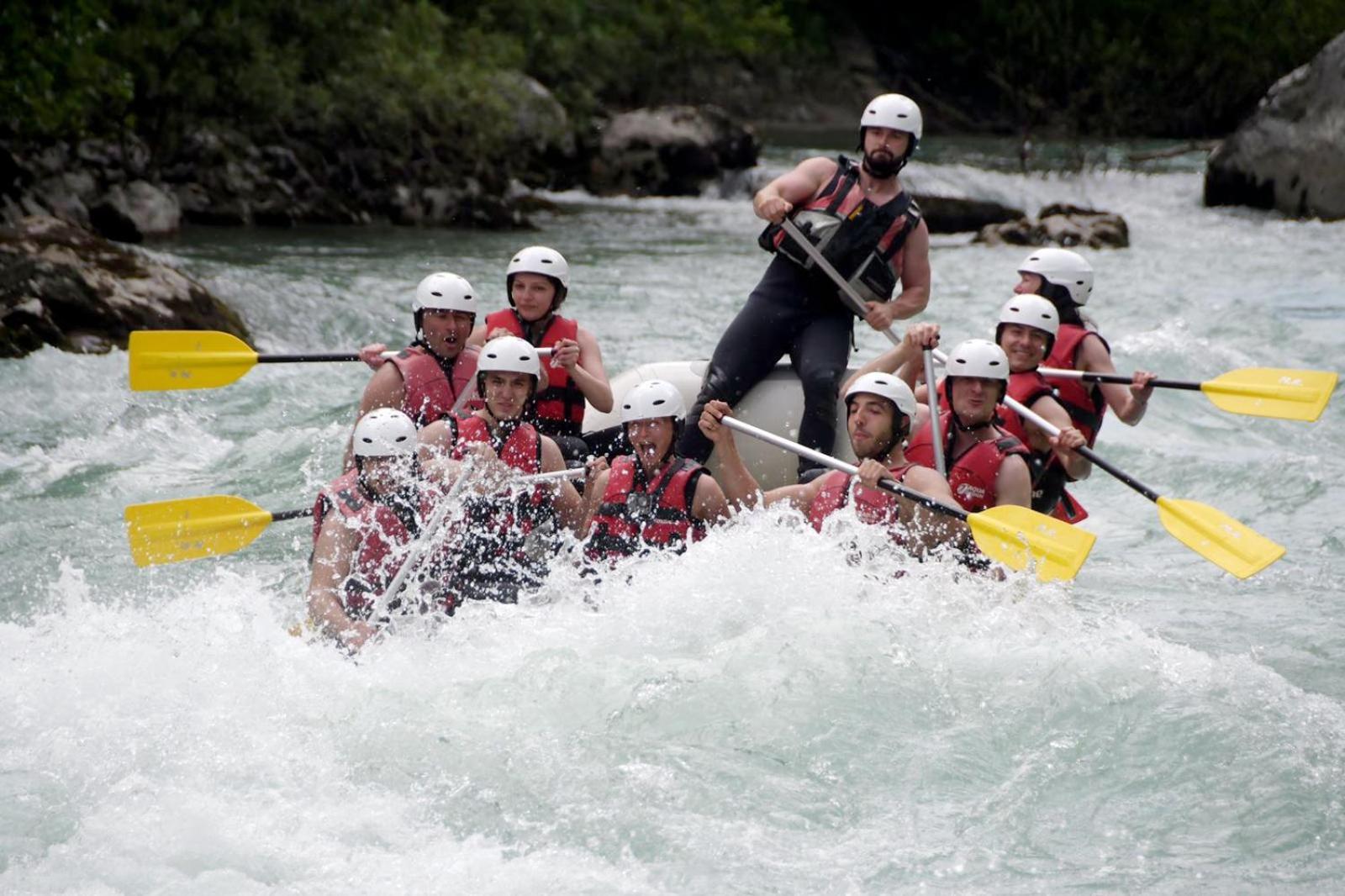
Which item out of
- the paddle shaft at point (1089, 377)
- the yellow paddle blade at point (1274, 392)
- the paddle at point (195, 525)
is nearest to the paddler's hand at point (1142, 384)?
the paddle shaft at point (1089, 377)

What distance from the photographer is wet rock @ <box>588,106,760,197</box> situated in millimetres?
22391

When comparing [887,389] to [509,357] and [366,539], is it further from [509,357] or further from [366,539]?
[366,539]

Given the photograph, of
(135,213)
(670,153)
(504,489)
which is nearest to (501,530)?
(504,489)

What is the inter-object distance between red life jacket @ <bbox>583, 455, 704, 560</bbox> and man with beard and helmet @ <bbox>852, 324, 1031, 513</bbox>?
37.6 inches

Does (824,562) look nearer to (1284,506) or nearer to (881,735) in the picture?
(881,735)

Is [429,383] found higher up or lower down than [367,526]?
higher up

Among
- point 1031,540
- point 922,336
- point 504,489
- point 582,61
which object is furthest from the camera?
point 582,61

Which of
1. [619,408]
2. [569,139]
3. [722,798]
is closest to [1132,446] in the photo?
[619,408]

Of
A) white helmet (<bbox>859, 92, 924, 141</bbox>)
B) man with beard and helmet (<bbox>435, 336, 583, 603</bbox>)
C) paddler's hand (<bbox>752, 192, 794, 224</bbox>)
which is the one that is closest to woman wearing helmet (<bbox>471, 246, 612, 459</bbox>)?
man with beard and helmet (<bbox>435, 336, 583, 603</bbox>)

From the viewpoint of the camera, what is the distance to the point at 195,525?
6074 millimetres

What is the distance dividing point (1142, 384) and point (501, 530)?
2.51m

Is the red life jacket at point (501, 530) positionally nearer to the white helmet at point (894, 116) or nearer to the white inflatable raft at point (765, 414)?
the white inflatable raft at point (765, 414)

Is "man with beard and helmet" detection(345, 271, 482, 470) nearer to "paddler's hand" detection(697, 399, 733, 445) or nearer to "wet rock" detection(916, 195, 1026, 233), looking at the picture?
"paddler's hand" detection(697, 399, 733, 445)

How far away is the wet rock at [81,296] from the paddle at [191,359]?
11.3 ft
